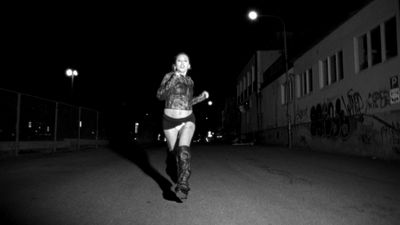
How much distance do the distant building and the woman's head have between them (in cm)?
890

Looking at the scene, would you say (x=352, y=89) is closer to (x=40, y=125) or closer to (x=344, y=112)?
(x=344, y=112)

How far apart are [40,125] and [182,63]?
11729 mm

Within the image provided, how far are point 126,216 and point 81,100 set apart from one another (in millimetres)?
51421

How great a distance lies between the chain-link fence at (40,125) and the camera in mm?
12508

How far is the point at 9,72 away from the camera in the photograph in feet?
145

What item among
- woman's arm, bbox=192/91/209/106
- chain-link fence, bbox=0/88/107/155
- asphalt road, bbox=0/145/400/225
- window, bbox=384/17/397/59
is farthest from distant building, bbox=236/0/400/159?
chain-link fence, bbox=0/88/107/155

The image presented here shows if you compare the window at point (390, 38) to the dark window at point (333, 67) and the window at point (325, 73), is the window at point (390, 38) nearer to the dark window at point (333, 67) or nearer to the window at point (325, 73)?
the dark window at point (333, 67)

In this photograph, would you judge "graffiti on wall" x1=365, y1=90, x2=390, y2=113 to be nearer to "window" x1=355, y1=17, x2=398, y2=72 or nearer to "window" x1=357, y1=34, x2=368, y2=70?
"window" x1=355, y1=17, x2=398, y2=72

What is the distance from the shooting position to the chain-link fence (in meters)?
12.5

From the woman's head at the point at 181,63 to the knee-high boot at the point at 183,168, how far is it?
1042 millimetres

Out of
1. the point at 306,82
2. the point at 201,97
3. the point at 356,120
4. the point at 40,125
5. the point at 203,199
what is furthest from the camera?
the point at 306,82

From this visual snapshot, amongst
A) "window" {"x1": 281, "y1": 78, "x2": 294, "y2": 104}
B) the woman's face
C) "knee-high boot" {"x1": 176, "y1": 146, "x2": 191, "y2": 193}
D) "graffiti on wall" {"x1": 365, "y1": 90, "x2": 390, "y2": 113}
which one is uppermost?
"window" {"x1": 281, "y1": 78, "x2": 294, "y2": 104}

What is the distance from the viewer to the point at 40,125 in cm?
1480

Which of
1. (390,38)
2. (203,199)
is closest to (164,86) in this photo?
(203,199)
